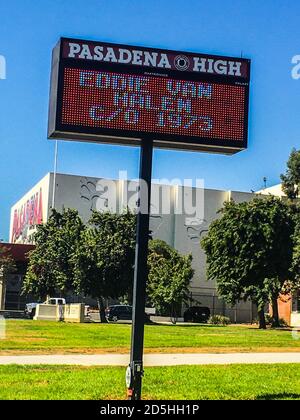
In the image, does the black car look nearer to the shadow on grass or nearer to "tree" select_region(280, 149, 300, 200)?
"tree" select_region(280, 149, 300, 200)

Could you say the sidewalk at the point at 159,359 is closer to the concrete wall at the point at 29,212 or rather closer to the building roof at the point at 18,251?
the concrete wall at the point at 29,212

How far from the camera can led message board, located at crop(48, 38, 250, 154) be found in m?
9.60

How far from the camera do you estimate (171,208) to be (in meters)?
68.9

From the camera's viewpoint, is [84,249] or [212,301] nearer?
[84,249]

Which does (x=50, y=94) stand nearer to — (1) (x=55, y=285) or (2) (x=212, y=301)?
(1) (x=55, y=285)

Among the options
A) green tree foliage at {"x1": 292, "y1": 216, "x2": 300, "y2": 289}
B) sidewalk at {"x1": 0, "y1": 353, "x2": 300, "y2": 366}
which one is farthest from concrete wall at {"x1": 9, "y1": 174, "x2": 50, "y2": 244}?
sidewalk at {"x1": 0, "y1": 353, "x2": 300, "y2": 366}

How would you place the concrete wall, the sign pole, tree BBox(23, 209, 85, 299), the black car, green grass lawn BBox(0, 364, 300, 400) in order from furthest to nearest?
the concrete wall < the black car < tree BBox(23, 209, 85, 299) < green grass lawn BBox(0, 364, 300, 400) < the sign pole

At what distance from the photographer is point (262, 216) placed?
43.4 metres

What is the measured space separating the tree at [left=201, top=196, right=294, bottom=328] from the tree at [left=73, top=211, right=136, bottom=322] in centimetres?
603

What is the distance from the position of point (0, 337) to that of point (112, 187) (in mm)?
45244

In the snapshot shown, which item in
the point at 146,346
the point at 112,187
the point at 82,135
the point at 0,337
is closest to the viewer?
the point at 82,135

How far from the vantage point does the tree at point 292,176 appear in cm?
6000
